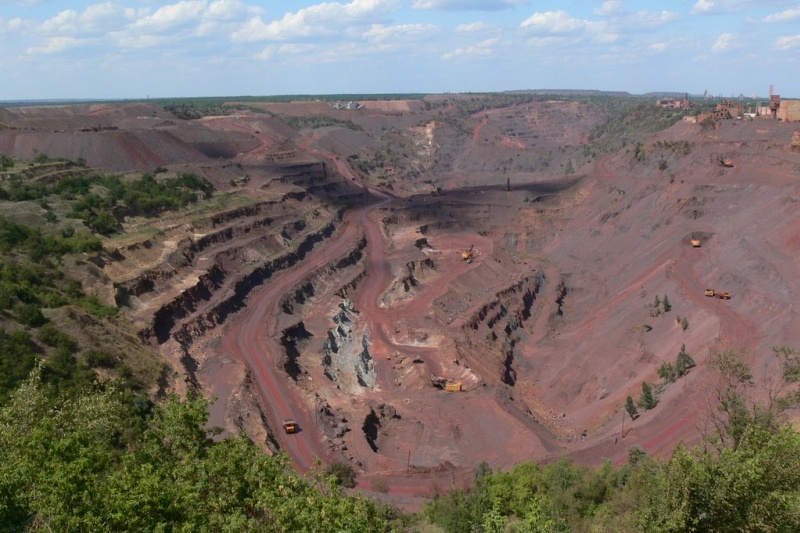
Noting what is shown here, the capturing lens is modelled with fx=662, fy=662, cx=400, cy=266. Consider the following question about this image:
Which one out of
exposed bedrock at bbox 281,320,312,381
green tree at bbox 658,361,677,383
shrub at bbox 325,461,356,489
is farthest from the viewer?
exposed bedrock at bbox 281,320,312,381

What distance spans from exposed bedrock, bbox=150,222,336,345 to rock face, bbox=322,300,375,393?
953cm

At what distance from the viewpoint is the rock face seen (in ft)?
178

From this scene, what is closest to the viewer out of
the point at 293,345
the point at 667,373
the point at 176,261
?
the point at 667,373

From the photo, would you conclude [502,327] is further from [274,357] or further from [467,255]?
[274,357]

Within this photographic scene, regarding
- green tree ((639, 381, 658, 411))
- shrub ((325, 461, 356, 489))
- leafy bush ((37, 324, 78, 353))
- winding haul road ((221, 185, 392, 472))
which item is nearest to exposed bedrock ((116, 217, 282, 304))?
winding haul road ((221, 185, 392, 472))

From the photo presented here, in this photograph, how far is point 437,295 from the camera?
71375mm

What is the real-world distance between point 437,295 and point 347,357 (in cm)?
1682

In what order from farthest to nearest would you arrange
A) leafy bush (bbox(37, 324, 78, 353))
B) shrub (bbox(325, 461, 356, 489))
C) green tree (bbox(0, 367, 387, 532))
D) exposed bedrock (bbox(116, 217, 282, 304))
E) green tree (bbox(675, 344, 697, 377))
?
1. exposed bedrock (bbox(116, 217, 282, 304))
2. green tree (bbox(675, 344, 697, 377))
3. leafy bush (bbox(37, 324, 78, 353))
4. shrub (bbox(325, 461, 356, 489))
5. green tree (bbox(0, 367, 387, 532))

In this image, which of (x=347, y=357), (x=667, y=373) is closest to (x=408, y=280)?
(x=347, y=357)

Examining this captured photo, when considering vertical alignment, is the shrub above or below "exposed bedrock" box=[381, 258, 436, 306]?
below

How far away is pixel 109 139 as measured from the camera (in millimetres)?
98438

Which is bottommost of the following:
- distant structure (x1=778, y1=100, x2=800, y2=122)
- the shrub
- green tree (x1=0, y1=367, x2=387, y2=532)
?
the shrub

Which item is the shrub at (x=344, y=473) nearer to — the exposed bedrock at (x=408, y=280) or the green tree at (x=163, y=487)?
the green tree at (x=163, y=487)

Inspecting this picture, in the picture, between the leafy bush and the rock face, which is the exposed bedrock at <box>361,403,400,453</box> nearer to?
the rock face
